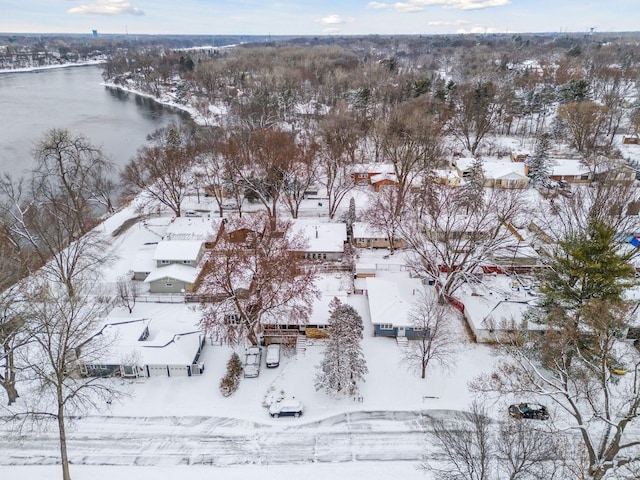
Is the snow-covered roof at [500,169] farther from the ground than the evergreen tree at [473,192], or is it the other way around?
the evergreen tree at [473,192]

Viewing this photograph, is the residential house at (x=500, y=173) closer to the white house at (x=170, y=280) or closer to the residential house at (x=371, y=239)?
the residential house at (x=371, y=239)

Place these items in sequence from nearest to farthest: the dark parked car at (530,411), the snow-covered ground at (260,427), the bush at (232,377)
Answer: the snow-covered ground at (260,427) → the dark parked car at (530,411) → the bush at (232,377)

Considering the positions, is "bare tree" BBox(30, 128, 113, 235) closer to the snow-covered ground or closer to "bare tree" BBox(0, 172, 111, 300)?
"bare tree" BBox(0, 172, 111, 300)

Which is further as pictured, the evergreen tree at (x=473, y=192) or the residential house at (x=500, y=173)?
the residential house at (x=500, y=173)

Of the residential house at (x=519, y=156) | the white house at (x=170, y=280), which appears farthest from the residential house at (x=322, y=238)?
the residential house at (x=519, y=156)

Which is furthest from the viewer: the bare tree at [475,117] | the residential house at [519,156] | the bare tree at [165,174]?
the bare tree at [475,117]

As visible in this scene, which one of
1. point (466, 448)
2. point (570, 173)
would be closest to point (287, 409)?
point (466, 448)

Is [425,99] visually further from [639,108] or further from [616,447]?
[616,447]
